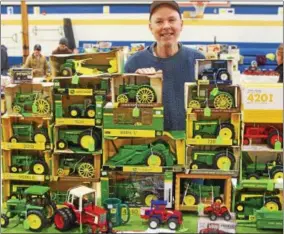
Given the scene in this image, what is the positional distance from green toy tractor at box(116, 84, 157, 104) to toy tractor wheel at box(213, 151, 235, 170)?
0.60 meters

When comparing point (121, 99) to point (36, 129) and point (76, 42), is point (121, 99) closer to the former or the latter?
point (36, 129)

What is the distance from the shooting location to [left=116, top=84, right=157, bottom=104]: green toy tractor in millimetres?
3232

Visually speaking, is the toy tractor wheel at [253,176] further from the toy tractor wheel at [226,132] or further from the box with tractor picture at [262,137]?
the toy tractor wheel at [226,132]

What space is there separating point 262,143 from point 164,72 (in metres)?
0.91

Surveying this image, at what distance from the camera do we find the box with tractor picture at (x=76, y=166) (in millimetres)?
3346

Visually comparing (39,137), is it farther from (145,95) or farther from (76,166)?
(145,95)

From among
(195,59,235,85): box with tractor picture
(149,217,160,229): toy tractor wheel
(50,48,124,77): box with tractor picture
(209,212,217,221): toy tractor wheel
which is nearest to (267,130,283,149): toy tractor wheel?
(195,59,235,85): box with tractor picture

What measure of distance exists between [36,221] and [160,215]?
77cm

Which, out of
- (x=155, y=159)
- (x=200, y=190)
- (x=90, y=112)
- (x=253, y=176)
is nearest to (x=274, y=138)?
(x=253, y=176)

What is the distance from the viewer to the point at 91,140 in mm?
3324

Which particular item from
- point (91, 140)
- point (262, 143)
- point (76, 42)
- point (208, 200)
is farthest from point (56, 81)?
point (76, 42)

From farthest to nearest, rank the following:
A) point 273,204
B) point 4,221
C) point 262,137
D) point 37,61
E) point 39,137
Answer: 1. point 37,61
2. point 262,137
3. point 39,137
4. point 273,204
5. point 4,221

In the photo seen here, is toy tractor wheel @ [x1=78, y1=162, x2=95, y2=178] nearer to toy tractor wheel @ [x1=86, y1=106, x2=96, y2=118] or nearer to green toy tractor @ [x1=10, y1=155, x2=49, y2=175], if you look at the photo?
green toy tractor @ [x1=10, y1=155, x2=49, y2=175]

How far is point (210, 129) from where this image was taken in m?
3.29
